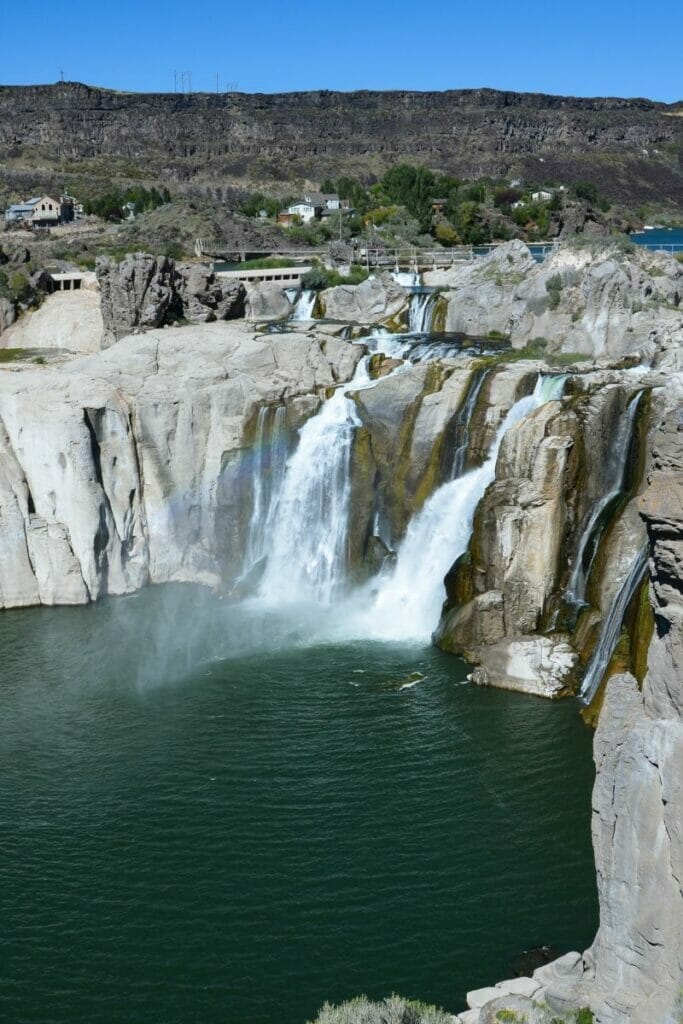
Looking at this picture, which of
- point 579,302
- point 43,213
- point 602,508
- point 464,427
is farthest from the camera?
point 43,213

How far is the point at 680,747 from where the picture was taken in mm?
14602

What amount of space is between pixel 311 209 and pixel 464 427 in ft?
225

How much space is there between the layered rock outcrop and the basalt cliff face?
112m

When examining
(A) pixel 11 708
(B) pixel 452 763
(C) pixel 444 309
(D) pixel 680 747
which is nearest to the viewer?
(D) pixel 680 747

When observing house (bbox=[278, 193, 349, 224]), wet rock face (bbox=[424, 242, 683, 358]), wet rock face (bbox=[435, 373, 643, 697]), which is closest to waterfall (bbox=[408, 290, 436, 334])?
wet rock face (bbox=[424, 242, 683, 358])

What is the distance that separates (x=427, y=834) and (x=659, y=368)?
1853cm

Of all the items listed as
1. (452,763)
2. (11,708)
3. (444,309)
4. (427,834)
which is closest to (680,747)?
(427,834)

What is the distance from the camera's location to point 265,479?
129 ft

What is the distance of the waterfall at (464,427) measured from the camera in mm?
35938

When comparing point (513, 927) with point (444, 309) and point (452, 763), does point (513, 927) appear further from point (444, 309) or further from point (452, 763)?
point (444, 309)

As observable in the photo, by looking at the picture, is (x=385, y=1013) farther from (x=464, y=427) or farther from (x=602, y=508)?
(x=464, y=427)

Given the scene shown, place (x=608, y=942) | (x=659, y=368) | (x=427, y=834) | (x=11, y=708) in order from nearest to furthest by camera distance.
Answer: (x=608, y=942) → (x=427, y=834) → (x=11, y=708) → (x=659, y=368)

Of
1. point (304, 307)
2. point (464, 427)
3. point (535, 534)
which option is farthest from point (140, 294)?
point (535, 534)

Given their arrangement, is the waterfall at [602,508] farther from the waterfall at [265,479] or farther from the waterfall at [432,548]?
the waterfall at [265,479]
